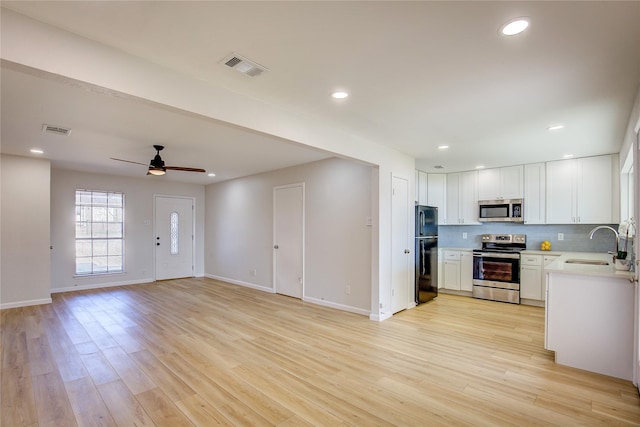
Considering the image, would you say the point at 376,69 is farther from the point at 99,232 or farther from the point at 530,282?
the point at 99,232

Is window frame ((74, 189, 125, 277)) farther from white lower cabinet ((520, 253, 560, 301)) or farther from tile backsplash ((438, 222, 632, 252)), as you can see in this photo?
white lower cabinet ((520, 253, 560, 301))

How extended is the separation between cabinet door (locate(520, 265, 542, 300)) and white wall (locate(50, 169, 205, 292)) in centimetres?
741

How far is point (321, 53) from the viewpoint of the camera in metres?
2.04

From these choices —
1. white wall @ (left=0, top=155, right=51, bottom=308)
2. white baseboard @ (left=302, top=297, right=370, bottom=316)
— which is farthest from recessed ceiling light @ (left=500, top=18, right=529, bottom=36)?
white wall @ (left=0, top=155, right=51, bottom=308)

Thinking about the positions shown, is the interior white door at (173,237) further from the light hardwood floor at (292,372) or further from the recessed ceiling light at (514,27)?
the recessed ceiling light at (514,27)

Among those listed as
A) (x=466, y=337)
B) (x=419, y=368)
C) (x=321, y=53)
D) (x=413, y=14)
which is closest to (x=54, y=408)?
(x=419, y=368)

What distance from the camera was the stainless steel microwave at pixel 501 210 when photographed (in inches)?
219

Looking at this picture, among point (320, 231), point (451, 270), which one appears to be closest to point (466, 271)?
point (451, 270)

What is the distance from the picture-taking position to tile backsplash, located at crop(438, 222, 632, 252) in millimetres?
5045

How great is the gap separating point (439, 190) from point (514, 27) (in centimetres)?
498

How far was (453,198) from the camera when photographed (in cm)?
640

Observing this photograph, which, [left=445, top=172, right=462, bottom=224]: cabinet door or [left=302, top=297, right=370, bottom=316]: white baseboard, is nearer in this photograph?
[left=302, top=297, right=370, bottom=316]: white baseboard

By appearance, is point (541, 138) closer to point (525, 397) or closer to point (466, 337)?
point (466, 337)

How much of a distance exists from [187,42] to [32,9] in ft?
2.48
